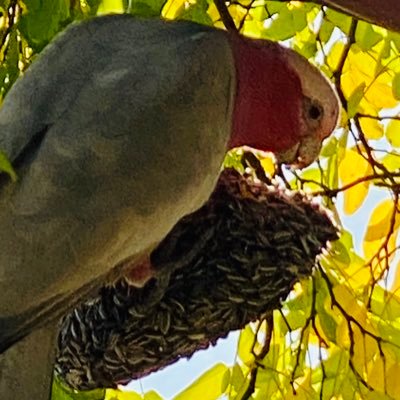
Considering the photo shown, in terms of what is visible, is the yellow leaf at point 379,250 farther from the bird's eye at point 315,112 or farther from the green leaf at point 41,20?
the green leaf at point 41,20

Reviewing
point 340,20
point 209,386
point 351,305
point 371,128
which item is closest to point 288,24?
point 340,20

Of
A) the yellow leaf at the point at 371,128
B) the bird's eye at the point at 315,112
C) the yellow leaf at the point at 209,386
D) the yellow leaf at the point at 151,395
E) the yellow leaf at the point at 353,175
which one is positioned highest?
the bird's eye at the point at 315,112

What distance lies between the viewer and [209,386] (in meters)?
1.81

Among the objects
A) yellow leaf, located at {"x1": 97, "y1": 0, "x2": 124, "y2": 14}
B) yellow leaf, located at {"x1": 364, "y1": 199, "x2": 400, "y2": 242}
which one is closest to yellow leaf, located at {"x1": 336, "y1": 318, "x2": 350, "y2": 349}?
yellow leaf, located at {"x1": 364, "y1": 199, "x2": 400, "y2": 242}

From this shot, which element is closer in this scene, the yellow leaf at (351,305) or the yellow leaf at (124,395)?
the yellow leaf at (351,305)

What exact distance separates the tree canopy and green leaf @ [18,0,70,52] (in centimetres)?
6

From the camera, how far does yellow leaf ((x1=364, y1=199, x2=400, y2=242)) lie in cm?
179

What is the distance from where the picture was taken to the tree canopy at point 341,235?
1.71 meters

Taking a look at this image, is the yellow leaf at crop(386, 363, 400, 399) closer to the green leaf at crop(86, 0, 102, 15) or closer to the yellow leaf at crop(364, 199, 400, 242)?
the yellow leaf at crop(364, 199, 400, 242)

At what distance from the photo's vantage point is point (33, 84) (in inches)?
59.7

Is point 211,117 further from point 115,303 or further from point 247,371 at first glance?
point 247,371

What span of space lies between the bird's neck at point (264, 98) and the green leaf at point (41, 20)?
181mm

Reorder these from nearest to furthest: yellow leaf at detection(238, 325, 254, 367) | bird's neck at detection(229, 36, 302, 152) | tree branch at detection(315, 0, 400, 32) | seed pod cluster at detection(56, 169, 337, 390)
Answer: tree branch at detection(315, 0, 400, 32) < seed pod cluster at detection(56, 169, 337, 390) < bird's neck at detection(229, 36, 302, 152) < yellow leaf at detection(238, 325, 254, 367)

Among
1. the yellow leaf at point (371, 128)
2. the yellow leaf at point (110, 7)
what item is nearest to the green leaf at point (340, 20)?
the yellow leaf at point (371, 128)
